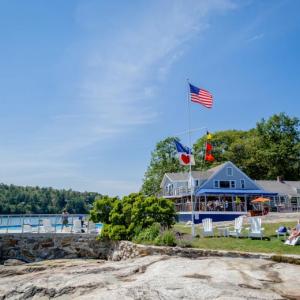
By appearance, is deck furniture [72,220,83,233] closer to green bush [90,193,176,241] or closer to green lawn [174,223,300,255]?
green bush [90,193,176,241]

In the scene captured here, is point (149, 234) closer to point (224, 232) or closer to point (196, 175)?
point (224, 232)

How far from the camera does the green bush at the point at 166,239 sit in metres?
19.0

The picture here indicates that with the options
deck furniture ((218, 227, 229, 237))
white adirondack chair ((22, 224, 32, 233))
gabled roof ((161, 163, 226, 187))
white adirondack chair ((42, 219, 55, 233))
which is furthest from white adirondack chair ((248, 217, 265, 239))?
gabled roof ((161, 163, 226, 187))

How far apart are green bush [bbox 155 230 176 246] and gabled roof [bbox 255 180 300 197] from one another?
36.3 meters

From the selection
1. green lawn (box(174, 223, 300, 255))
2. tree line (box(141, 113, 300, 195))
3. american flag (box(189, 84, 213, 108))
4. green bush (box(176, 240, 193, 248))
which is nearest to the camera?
green lawn (box(174, 223, 300, 255))

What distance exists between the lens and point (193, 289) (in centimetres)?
816

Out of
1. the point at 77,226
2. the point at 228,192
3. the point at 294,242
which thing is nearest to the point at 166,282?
the point at 294,242

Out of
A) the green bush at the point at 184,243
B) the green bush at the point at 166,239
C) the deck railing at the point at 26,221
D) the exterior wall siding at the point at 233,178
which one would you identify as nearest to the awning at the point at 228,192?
the exterior wall siding at the point at 233,178

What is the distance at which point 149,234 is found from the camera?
20.8 metres

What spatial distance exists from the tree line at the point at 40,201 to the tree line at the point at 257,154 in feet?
132

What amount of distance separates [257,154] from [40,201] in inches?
2914

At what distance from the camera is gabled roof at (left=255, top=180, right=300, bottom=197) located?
53.5m

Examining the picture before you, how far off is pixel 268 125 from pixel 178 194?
968 inches

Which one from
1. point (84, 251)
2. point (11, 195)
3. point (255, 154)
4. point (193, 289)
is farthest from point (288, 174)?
point (11, 195)
